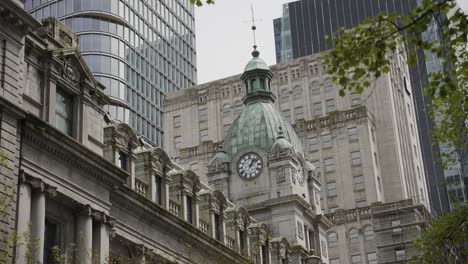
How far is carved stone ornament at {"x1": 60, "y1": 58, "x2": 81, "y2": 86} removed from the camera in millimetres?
40938

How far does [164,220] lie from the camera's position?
47.8m

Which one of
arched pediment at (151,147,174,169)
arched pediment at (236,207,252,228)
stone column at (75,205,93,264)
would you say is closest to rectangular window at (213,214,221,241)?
arched pediment at (236,207,252,228)

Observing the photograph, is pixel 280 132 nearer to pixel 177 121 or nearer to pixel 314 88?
pixel 314 88

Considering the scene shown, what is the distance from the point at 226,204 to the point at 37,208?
22985 mm

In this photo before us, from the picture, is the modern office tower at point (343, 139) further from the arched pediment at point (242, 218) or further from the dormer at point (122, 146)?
the dormer at point (122, 146)

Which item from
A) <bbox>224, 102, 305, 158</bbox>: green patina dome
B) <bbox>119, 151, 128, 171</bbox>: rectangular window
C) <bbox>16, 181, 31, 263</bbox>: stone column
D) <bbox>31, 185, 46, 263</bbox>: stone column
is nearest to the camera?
<bbox>16, 181, 31, 263</bbox>: stone column

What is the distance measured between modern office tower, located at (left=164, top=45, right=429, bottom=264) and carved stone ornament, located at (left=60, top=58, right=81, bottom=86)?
5320 centimetres

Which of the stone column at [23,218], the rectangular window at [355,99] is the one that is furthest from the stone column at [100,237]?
the rectangular window at [355,99]

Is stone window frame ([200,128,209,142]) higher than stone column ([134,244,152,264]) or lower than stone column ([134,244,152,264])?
higher

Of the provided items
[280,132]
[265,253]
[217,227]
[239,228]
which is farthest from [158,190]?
[280,132]

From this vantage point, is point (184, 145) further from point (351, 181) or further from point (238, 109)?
point (351, 181)

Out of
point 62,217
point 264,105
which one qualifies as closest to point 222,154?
point 264,105

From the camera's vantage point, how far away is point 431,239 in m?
37.2

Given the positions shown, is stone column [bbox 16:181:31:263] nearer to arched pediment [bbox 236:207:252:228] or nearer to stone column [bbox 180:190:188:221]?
stone column [bbox 180:190:188:221]
